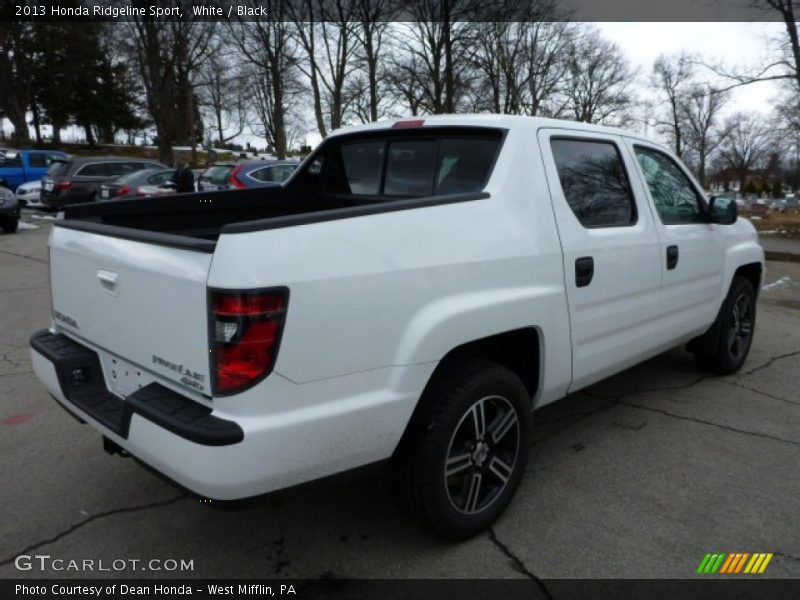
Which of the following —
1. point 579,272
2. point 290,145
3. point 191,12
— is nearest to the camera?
point 579,272

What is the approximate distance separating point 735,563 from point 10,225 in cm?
1642

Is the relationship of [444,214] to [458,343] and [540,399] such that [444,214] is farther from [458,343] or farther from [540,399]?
[540,399]

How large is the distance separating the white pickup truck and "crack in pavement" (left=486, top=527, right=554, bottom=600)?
0.07m

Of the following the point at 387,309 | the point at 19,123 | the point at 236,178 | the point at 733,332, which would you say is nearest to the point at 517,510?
the point at 387,309

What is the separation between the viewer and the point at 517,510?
3037mm

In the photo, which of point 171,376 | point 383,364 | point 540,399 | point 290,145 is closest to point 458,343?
point 383,364

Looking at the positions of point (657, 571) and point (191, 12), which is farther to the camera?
point (191, 12)

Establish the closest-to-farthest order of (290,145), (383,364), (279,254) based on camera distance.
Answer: (279,254) → (383,364) → (290,145)

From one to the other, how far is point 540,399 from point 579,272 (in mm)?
650

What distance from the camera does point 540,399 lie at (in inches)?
122

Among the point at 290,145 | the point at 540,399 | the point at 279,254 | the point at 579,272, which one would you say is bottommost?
the point at 540,399

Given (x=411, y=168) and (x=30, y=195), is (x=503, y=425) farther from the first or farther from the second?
(x=30, y=195)

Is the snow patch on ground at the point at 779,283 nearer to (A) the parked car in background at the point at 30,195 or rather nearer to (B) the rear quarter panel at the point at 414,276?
(B) the rear quarter panel at the point at 414,276

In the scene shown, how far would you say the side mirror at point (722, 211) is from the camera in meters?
4.18
